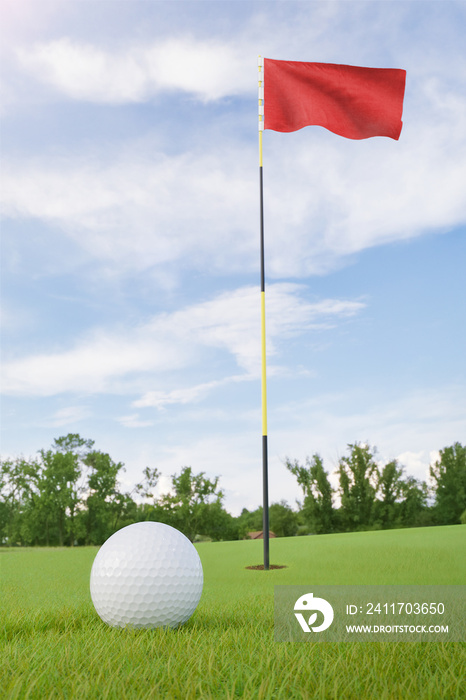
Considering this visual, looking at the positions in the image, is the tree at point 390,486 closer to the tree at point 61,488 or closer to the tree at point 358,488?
the tree at point 358,488

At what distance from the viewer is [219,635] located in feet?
13.4

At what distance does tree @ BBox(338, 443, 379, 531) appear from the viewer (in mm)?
34375

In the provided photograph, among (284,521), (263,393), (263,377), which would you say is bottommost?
(284,521)

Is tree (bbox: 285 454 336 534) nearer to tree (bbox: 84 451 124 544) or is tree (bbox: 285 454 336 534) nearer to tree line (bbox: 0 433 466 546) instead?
tree line (bbox: 0 433 466 546)

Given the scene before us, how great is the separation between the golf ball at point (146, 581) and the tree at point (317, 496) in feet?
102

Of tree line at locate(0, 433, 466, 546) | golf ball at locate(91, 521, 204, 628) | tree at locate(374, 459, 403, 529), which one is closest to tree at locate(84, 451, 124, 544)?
tree line at locate(0, 433, 466, 546)

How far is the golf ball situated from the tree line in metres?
31.2

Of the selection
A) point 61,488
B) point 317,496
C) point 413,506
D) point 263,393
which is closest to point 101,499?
point 61,488

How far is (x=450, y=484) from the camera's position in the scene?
1537 inches

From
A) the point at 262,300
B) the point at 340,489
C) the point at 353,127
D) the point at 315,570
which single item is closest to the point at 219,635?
the point at 315,570

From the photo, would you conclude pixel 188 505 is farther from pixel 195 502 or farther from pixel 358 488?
pixel 358 488

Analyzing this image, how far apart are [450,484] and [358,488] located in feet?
28.5

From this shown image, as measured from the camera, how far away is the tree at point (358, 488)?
113 feet

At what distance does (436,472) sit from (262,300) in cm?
3478
